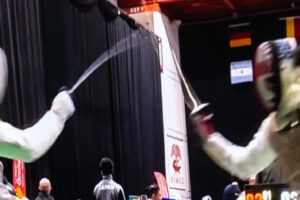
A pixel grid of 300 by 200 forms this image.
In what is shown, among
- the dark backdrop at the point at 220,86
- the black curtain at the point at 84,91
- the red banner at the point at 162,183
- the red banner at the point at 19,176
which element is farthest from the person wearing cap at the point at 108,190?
the dark backdrop at the point at 220,86

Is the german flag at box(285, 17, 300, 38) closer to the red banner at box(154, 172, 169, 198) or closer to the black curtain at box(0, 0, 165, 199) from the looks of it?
the black curtain at box(0, 0, 165, 199)

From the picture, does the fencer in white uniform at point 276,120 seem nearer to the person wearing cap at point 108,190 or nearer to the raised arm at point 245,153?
the raised arm at point 245,153

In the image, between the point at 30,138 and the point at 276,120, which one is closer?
the point at 276,120

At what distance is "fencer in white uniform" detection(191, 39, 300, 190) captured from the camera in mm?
1837

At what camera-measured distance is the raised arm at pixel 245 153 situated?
1.90 metres

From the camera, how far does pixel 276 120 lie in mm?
1854

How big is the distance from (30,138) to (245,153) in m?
0.65

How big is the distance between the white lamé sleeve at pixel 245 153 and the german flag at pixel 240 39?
36.6ft

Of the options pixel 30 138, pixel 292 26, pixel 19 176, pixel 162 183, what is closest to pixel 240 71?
pixel 292 26

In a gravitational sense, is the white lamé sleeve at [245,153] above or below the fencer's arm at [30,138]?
below

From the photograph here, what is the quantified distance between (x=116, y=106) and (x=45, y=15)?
213 cm

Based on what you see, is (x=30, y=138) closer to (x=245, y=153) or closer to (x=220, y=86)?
(x=245, y=153)

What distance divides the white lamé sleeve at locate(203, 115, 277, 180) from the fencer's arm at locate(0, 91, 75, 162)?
0.49m

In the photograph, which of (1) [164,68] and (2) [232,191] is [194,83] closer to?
(1) [164,68]
